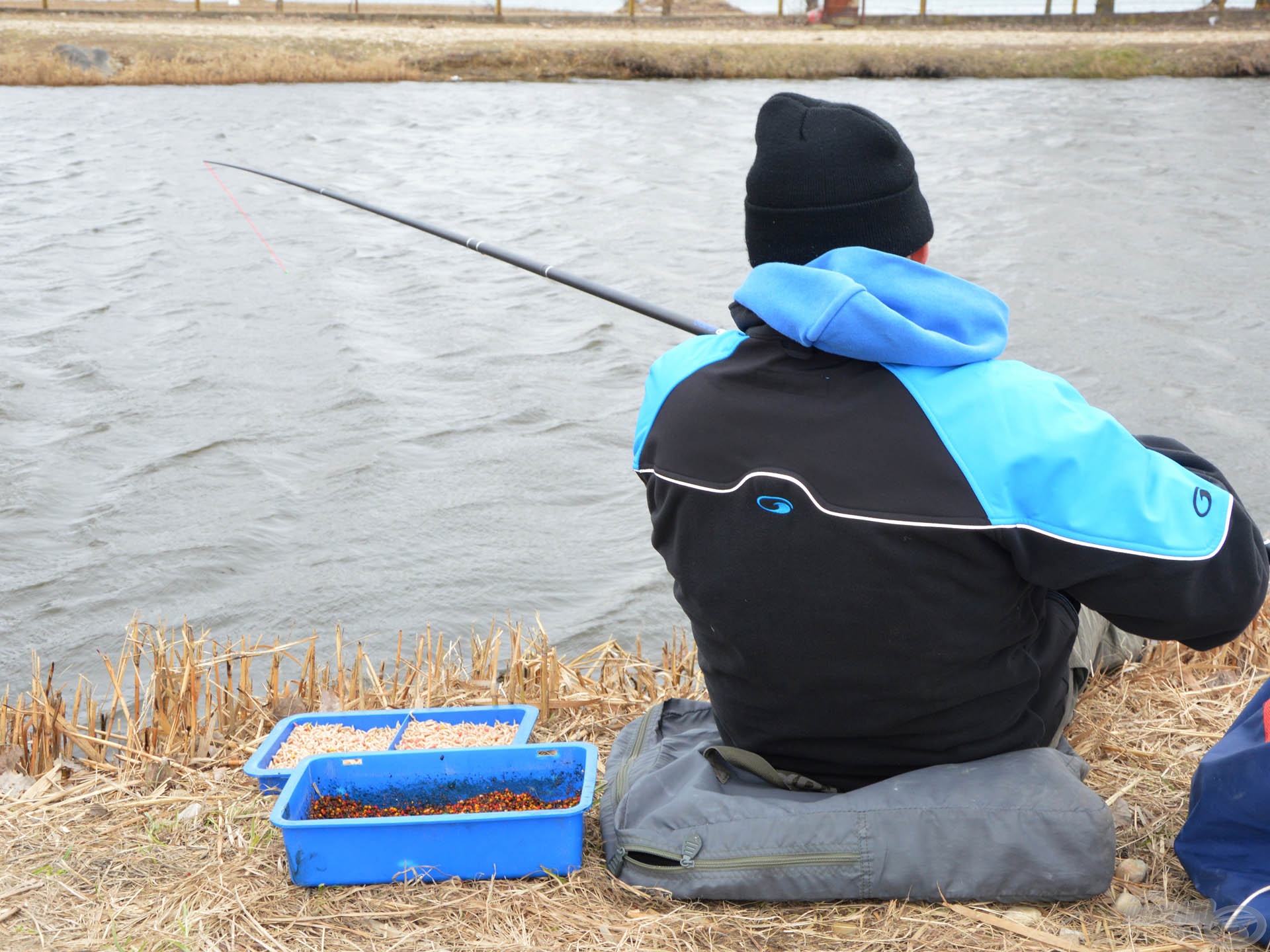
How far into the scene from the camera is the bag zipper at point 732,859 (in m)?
1.97

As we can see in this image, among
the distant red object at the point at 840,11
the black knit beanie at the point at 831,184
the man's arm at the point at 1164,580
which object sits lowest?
the man's arm at the point at 1164,580

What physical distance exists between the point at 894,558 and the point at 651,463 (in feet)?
1.40

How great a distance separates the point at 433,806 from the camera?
229cm

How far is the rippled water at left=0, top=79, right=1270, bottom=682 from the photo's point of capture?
5348 mm

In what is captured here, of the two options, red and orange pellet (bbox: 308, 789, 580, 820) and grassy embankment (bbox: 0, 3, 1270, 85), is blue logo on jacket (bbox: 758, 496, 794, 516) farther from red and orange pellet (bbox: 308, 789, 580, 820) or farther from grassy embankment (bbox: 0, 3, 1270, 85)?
grassy embankment (bbox: 0, 3, 1270, 85)

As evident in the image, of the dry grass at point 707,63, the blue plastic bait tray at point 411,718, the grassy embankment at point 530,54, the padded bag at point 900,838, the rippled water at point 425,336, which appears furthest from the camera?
the dry grass at point 707,63

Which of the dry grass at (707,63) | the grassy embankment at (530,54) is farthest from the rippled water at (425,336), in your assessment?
the dry grass at (707,63)

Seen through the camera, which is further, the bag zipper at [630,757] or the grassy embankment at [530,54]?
the grassy embankment at [530,54]

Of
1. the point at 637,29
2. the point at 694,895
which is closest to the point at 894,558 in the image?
the point at 694,895

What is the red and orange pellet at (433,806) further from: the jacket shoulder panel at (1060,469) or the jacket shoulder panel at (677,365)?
the jacket shoulder panel at (1060,469)

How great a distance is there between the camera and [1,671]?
4477mm

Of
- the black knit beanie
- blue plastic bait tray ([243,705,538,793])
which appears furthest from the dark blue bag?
blue plastic bait tray ([243,705,538,793])

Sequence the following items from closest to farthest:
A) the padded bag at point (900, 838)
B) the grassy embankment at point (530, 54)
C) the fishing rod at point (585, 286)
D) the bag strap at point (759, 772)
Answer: the padded bag at point (900, 838) → the bag strap at point (759, 772) → the fishing rod at point (585, 286) → the grassy embankment at point (530, 54)

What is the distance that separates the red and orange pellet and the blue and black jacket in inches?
19.0
